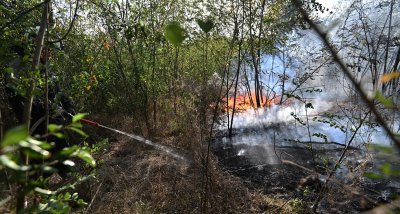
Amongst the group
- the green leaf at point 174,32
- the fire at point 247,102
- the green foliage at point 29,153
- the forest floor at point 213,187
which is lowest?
the forest floor at point 213,187

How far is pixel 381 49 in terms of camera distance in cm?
667

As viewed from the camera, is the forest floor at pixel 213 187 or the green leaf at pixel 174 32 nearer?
the green leaf at pixel 174 32

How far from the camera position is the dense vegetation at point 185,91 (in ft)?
11.2

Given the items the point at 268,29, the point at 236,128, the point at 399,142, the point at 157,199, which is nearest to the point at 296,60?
the point at 268,29

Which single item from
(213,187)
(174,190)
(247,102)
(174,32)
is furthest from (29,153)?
(247,102)

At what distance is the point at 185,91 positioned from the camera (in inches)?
199

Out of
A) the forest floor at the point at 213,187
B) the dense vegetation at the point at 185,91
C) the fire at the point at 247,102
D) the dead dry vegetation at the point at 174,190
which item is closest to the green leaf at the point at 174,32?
the dense vegetation at the point at 185,91

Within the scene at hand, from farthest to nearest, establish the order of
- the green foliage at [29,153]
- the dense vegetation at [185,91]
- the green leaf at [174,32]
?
the dense vegetation at [185,91], the green leaf at [174,32], the green foliage at [29,153]

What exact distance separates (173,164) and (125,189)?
633mm

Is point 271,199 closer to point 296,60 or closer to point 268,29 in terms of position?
point 268,29

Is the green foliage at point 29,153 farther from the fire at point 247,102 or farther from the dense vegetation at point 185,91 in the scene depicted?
the fire at point 247,102

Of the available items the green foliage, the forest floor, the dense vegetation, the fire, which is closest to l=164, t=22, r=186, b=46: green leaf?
the green foliage

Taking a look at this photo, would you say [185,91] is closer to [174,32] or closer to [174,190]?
[174,190]

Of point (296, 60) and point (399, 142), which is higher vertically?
point (296, 60)
